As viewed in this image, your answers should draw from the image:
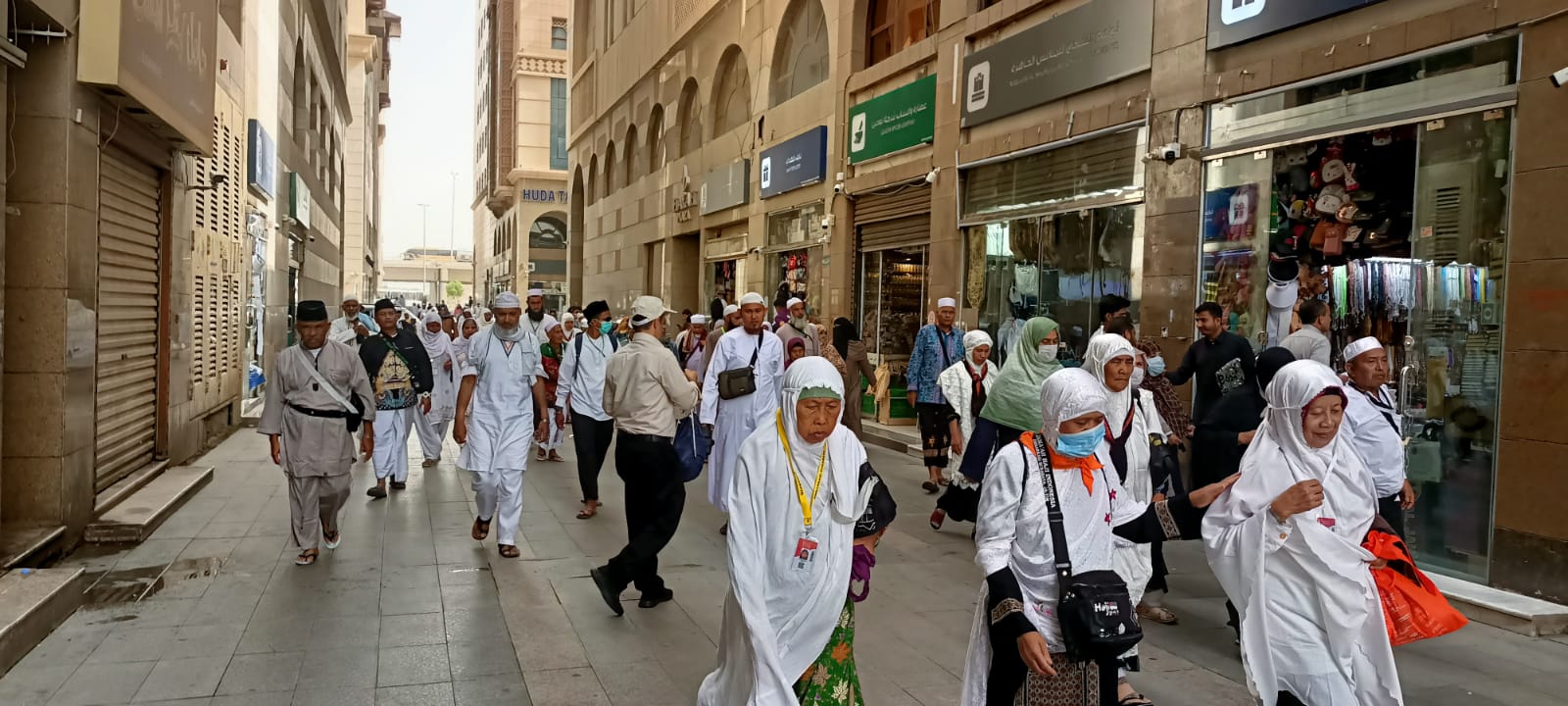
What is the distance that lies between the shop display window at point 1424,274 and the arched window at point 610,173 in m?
26.9

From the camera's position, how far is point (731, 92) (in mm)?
22781

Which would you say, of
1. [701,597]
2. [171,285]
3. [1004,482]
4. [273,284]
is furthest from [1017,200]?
[273,284]

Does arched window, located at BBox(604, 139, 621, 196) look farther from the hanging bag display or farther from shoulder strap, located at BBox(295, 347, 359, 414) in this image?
the hanging bag display

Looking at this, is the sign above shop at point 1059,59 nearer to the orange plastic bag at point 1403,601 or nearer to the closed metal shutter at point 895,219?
the closed metal shutter at point 895,219

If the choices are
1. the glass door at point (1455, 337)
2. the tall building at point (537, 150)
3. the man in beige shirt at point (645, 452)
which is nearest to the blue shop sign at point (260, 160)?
the man in beige shirt at point (645, 452)

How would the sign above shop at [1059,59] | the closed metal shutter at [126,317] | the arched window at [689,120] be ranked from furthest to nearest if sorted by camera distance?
the arched window at [689,120], the sign above shop at [1059,59], the closed metal shutter at [126,317]

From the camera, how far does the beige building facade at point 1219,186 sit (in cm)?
625

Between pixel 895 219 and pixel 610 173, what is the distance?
2115 centimetres

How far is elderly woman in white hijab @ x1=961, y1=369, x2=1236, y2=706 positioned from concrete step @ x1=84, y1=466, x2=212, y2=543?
6312 millimetres

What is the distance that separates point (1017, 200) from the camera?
40.5 ft

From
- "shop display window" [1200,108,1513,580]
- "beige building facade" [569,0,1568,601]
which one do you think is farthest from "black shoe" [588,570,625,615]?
"beige building facade" [569,0,1568,601]

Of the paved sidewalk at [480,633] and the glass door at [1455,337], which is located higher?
the glass door at [1455,337]

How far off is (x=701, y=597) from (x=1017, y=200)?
7.82m

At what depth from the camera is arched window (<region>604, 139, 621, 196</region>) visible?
110 feet
